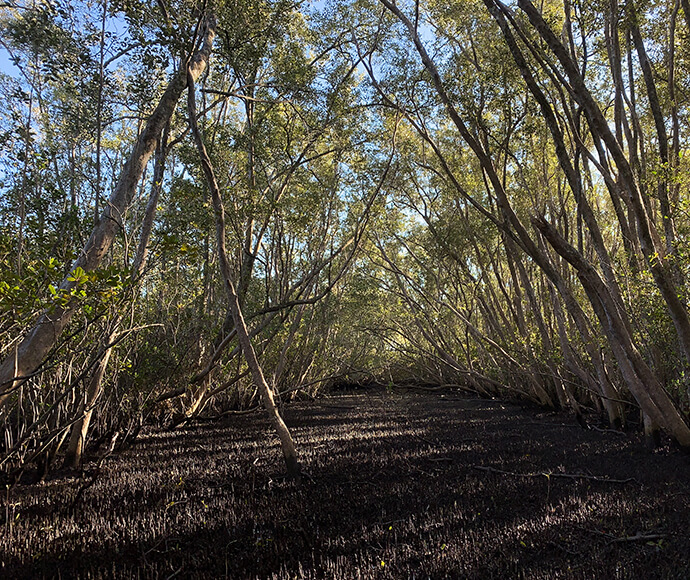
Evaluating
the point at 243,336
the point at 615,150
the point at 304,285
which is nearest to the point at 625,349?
the point at 615,150

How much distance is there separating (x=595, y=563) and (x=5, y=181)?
5.54 m

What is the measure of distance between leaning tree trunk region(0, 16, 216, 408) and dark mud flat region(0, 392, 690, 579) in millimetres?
1001

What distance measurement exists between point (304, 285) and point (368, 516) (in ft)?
12.0

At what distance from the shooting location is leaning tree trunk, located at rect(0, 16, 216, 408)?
263 cm

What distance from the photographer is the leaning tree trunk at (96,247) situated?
2631mm

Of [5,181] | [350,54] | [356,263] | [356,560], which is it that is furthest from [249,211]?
[356,263]

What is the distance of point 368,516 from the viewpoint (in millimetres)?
2773

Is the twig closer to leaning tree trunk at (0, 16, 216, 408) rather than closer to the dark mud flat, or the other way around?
the dark mud flat

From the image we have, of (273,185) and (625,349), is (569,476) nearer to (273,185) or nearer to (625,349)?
(625,349)

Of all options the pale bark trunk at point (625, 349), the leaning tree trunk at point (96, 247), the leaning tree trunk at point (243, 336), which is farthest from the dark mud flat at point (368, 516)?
the leaning tree trunk at point (96, 247)

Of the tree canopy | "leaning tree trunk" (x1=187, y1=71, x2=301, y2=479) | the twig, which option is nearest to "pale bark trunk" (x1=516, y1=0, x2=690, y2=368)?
the tree canopy

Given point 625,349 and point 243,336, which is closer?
point 243,336

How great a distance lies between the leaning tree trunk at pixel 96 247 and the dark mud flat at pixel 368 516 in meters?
1.00

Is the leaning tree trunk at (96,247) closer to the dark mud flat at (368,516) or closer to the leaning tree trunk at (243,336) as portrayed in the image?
the leaning tree trunk at (243,336)
